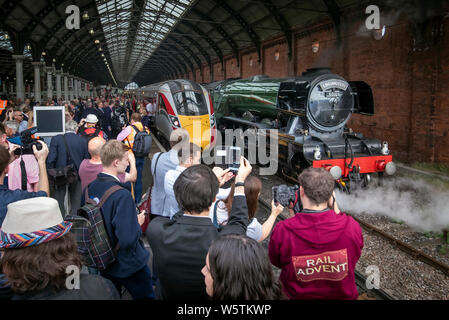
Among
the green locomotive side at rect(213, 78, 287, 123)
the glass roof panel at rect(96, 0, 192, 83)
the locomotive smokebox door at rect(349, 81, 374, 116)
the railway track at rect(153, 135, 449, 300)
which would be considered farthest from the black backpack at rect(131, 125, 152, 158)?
the glass roof panel at rect(96, 0, 192, 83)

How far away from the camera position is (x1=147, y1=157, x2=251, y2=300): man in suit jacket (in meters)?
1.82

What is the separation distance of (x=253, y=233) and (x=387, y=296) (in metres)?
2.12

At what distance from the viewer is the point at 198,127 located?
1084cm

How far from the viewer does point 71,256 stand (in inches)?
58.7

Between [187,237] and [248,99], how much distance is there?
9.28 meters

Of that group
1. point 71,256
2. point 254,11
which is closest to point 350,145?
point 71,256

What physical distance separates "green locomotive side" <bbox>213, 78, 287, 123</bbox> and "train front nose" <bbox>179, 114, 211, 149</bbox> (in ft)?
4.56

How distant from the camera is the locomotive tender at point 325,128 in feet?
23.1

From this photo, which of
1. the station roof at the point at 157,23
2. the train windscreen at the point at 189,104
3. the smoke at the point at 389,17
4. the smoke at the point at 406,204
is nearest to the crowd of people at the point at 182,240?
the smoke at the point at 406,204

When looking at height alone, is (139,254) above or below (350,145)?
below

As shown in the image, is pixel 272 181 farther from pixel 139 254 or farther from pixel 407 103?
pixel 139 254

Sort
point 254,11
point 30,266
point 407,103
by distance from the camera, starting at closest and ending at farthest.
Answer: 1. point 30,266
2. point 407,103
3. point 254,11

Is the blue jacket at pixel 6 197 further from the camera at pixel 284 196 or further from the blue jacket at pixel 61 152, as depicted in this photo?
the blue jacket at pixel 61 152

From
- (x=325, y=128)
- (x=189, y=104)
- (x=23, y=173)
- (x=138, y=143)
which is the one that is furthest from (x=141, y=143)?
(x=189, y=104)
